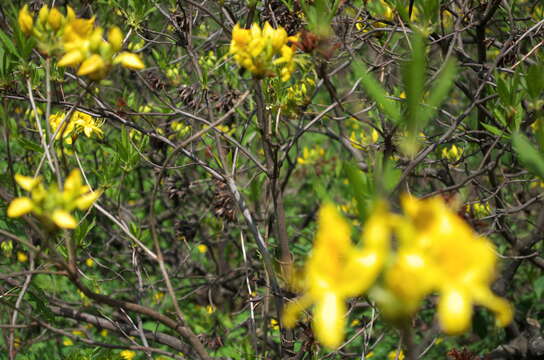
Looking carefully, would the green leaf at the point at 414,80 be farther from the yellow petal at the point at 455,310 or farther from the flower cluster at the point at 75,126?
the flower cluster at the point at 75,126

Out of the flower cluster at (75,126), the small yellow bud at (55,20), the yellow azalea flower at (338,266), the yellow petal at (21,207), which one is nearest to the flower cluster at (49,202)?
the yellow petal at (21,207)

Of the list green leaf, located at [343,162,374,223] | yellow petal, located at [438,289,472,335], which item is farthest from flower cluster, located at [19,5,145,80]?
yellow petal, located at [438,289,472,335]

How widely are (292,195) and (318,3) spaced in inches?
135

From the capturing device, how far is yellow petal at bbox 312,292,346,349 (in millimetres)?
729

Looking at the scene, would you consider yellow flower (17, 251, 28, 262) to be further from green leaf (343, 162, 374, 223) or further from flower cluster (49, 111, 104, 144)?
green leaf (343, 162, 374, 223)

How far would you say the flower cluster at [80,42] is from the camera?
3.53 feet

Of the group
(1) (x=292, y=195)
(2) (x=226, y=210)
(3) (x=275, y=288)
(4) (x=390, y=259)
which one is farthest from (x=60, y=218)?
(1) (x=292, y=195)

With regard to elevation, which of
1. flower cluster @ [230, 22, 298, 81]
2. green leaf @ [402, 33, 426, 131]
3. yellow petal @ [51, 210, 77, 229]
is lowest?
yellow petal @ [51, 210, 77, 229]

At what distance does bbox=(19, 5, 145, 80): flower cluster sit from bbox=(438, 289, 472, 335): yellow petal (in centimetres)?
77

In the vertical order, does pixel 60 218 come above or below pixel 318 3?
below

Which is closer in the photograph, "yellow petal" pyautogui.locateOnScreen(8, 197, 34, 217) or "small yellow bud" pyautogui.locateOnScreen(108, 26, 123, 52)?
"yellow petal" pyautogui.locateOnScreen(8, 197, 34, 217)

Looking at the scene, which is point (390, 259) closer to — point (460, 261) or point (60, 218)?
point (460, 261)

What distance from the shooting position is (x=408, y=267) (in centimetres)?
71

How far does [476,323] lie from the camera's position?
3.33 metres
